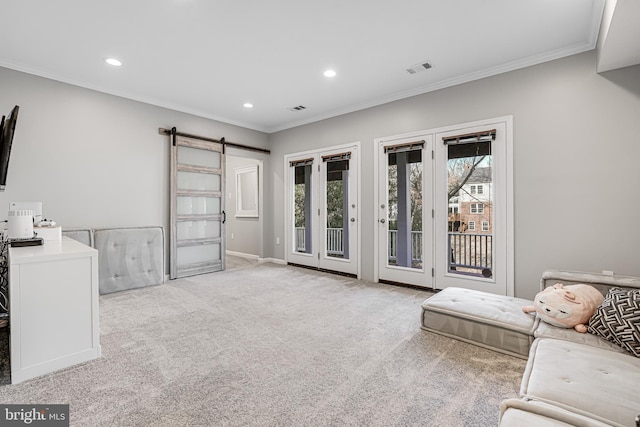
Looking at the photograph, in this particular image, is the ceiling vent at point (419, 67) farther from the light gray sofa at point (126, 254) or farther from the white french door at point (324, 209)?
the light gray sofa at point (126, 254)

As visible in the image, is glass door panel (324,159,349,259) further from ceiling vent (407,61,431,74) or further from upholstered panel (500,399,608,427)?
upholstered panel (500,399,608,427)

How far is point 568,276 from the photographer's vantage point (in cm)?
256

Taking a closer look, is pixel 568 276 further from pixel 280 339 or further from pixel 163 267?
pixel 163 267

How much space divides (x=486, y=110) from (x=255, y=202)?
4.72 m

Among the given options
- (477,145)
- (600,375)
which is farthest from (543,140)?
(600,375)

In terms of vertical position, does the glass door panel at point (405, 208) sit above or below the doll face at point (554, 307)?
above

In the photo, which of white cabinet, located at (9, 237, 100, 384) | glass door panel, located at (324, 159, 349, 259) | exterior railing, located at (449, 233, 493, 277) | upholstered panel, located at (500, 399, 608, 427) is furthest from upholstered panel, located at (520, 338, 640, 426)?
glass door panel, located at (324, 159, 349, 259)

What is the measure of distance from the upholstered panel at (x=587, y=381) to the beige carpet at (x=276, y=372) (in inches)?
13.3

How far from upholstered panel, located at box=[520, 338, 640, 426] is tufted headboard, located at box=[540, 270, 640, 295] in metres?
0.95

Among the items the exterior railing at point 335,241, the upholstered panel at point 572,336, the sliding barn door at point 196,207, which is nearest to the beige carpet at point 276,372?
the upholstered panel at point 572,336

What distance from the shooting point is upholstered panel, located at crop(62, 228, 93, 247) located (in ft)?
11.9

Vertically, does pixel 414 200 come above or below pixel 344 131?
below

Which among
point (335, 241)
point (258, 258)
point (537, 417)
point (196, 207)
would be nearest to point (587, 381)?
point (537, 417)

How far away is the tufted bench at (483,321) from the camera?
2197mm
